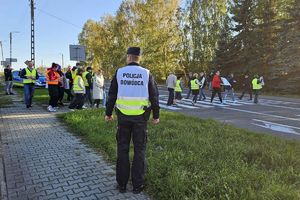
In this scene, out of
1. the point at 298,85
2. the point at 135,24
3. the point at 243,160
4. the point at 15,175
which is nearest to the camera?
the point at 15,175

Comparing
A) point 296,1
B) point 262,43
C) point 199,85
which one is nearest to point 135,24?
point 262,43

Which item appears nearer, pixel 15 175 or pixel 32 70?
pixel 15 175

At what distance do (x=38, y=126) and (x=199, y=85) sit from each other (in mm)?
12041

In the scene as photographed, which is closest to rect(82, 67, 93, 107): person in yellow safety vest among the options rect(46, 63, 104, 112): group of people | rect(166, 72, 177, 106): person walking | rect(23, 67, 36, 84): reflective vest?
rect(46, 63, 104, 112): group of people

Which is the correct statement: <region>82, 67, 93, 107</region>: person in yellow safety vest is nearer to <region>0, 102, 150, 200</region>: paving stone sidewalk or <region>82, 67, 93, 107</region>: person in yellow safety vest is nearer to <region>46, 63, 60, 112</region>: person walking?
<region>46, 63, 60, 112</region>: person walking

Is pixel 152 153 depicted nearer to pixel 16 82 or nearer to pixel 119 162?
pixel 119 162

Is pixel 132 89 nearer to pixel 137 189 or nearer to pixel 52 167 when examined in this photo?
pixel 137 189

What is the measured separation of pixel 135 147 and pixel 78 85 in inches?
324

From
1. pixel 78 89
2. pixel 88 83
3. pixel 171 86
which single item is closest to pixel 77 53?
pixel 88 83

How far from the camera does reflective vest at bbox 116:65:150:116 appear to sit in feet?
15.1

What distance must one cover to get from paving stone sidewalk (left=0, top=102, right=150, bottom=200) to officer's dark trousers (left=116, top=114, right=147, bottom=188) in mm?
226

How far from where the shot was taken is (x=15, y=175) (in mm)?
5426

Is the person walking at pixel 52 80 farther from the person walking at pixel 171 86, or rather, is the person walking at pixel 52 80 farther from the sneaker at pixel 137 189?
the sneaker at pixel 137 189

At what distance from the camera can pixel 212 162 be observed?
5.52 metres
